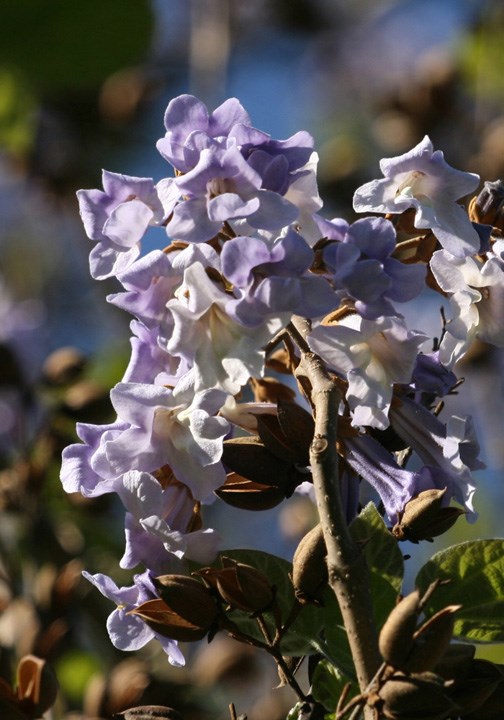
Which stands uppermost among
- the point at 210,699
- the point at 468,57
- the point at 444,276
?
the point at 468,57

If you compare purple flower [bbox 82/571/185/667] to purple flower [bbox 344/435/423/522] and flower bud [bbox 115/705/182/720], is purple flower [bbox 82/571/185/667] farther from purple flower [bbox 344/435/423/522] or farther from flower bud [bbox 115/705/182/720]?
purple flower [bbox 344/435/423/522]

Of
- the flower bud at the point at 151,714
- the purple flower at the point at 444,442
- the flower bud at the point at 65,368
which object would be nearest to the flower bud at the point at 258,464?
the purple flower at the point at 444,442

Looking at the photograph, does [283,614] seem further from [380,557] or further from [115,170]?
[115,170]

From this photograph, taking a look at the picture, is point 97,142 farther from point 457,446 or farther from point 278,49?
point 457,446

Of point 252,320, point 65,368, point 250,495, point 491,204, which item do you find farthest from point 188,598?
point 65,368

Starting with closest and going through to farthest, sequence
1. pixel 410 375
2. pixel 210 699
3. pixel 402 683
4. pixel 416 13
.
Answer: pixel 402 683, pixel 410 375, pixel 210 699, pixel 416 13

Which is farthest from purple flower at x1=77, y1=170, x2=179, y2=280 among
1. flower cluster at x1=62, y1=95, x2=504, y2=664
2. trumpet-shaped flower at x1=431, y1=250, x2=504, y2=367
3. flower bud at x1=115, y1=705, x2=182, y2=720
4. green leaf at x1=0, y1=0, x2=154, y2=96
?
green leaf at x1=0, y1=0, x2=154, y2=96

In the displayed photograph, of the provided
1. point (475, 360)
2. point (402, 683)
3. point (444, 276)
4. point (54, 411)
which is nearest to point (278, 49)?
A: point (475, 360)
